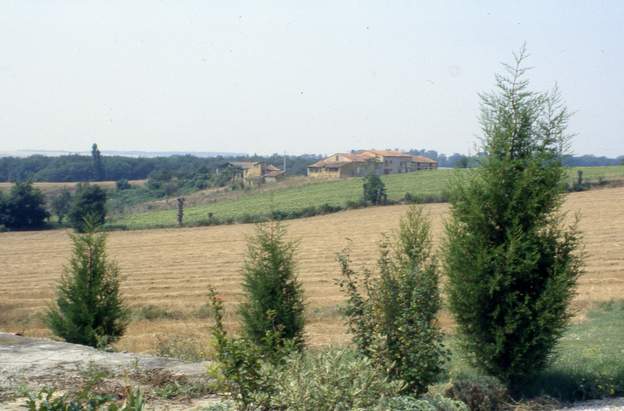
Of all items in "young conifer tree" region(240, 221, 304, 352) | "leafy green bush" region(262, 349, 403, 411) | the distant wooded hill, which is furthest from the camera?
the distant wooded hill

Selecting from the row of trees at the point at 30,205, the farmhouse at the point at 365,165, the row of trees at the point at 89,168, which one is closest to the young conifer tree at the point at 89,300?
the row of trees at the point at 30,205

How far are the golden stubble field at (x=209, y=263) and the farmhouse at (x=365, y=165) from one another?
94.7 feet

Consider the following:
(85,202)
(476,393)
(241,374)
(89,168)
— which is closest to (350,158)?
(89,168)

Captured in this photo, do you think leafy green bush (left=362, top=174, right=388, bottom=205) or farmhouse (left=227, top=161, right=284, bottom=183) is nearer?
leafy green bush (left=362, top=174, right=388, bottom=205)

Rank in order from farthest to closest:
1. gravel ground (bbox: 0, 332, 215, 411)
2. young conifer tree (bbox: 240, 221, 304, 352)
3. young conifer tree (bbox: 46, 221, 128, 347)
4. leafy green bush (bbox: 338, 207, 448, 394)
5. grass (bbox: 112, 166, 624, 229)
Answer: grass (bbox: 112, 166, 624, 229), young conifer tree (bbox: 46, 221, 128, 347), young conifer tree (bbox: 240, 221, 304, 352), leafy green bush (bbox: 338, 207, 448, 394), gravel ground (bbox: 0, 332, 215, 411)

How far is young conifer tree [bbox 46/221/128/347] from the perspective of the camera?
14.7m

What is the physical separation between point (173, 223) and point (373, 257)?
29.9 metres

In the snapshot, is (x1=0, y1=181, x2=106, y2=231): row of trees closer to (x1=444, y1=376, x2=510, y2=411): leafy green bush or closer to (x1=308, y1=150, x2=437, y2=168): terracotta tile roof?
(x1=308, y1=150, x2=437, y2=168): terracotta tile roof

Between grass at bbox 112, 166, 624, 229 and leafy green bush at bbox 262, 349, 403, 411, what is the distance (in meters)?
49.3

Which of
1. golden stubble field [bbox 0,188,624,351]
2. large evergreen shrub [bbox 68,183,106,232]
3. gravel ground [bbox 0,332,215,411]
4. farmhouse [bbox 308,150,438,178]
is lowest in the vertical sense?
golden stubble field [bbox 0,188,624,351]

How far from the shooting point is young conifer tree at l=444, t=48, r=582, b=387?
9617 millimetres

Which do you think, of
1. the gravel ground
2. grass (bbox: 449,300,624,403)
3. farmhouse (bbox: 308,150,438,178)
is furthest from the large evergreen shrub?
the gravel ground

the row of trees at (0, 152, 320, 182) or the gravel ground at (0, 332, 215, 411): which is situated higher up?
the row of trees at (0, 152, 320, 182)

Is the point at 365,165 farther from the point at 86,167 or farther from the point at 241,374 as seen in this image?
the point at 241,374
